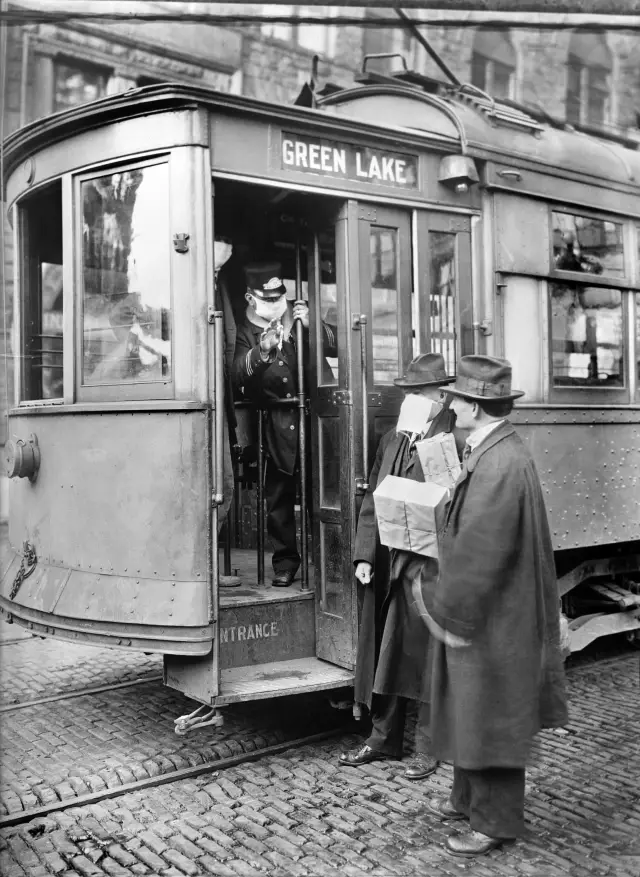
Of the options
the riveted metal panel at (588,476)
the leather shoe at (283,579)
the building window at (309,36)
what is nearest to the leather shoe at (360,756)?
the leather shoe at (283,579)

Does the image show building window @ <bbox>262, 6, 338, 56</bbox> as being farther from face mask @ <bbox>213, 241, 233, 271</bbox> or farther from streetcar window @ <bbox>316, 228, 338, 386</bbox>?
streetcar window @ <bbox>316, 228, 338, 386</bbox>

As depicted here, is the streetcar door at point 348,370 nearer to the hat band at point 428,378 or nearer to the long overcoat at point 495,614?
the hat band at point 428,378

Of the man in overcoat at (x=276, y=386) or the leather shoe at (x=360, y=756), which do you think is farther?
the man in overcoat at (x=276, y=386)

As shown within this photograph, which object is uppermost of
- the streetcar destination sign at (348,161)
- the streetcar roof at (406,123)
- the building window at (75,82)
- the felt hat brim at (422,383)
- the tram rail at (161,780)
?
the building window at (75,82)

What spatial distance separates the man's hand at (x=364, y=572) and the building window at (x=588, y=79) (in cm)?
777

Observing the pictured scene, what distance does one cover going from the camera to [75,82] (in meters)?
12.8

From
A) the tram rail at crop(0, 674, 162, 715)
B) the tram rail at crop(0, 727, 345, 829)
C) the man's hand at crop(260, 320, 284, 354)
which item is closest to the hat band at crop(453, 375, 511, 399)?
the man's hand at crop(260, 320, 284, 354)

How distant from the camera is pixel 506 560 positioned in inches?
125

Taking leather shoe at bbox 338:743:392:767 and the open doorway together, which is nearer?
leather shoe at bbox 338:743:392:767

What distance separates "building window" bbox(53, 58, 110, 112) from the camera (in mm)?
12531

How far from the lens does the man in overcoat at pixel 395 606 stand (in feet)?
13.5

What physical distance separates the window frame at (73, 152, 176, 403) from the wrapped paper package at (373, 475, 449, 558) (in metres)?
1.13

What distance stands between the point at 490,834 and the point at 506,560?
1062mm

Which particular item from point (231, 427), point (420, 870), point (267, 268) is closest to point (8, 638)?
point (231, 427)
